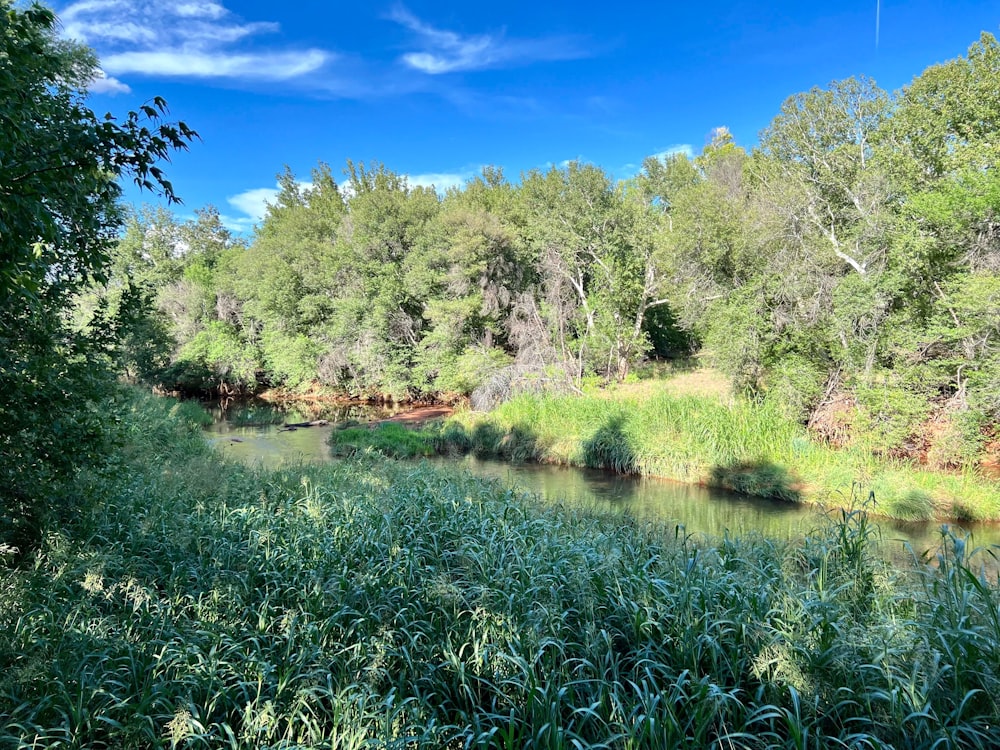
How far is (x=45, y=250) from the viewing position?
354 cm

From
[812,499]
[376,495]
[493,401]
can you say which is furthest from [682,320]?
[376,495]

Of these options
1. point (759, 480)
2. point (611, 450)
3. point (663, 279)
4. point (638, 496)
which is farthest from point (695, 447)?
point (663, 279)

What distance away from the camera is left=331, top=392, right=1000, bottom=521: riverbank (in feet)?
32.6

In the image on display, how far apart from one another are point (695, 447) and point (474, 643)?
430 inches

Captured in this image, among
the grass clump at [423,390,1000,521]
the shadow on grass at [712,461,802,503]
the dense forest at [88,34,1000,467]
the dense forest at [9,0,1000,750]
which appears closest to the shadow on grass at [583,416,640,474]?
the grass clump at [423,390,1000,521]

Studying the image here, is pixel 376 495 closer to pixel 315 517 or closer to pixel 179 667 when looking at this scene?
pixel 315 517

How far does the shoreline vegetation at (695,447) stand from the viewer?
32.7 feet

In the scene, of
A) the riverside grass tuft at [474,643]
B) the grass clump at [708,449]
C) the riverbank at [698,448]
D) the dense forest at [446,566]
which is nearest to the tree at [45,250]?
the dense forest at [446,566]

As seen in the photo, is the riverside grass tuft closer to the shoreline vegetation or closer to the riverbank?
the shoreline vegetation

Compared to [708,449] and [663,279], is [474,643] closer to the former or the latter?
[708,449]

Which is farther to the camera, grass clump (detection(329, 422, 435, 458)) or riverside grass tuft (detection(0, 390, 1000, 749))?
grass clump (detection(329, 422, 435, 458))

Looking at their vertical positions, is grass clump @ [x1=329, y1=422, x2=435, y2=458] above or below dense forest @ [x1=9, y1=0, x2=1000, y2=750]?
below

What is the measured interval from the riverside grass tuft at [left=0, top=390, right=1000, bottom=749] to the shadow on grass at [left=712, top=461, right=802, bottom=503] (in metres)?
6.92

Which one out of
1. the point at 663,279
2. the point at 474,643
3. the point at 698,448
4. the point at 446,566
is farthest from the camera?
the point at 663,279
